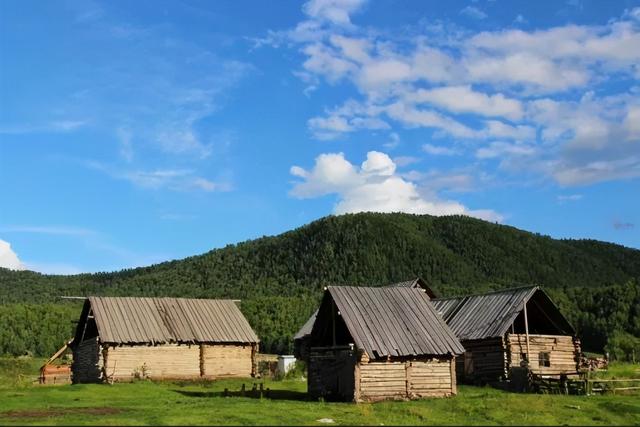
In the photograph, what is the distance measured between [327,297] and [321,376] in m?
4.02

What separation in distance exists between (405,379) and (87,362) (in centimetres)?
2538

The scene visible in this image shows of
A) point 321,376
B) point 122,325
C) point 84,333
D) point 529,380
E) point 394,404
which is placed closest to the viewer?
point 394,404

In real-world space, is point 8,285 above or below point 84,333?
above

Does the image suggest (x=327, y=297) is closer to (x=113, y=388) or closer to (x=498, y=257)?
(x=113, y=388)

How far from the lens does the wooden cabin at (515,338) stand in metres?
46.6

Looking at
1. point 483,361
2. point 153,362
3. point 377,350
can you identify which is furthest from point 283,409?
point 483,361

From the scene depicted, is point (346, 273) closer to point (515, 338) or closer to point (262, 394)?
point (515, 338)

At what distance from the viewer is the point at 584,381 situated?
38.0m

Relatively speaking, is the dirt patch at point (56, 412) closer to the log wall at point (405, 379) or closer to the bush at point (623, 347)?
the log wall at point (405, 379)

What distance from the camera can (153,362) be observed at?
160ft

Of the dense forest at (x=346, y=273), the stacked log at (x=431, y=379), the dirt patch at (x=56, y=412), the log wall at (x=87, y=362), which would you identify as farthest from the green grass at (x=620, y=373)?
the dense forest at (x=346, y=273)

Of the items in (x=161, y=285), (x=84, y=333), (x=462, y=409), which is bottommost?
(x=462, y=409)

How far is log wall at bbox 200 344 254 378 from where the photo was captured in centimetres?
5078

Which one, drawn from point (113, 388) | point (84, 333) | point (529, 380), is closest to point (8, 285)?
point (84, 333)
